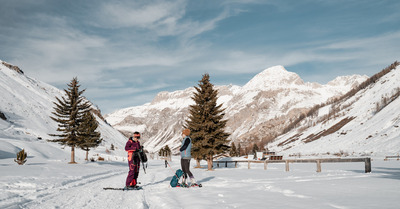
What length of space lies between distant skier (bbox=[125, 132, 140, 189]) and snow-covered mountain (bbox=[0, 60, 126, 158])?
92.9 ft

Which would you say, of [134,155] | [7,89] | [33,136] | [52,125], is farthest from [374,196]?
[7,89]

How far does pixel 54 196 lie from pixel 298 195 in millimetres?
8047

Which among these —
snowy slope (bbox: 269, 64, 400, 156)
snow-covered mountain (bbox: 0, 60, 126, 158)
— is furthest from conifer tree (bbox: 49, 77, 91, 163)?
snowy slope (bbox: 269, 64, 400, 156)

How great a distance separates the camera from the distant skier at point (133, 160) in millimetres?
11493

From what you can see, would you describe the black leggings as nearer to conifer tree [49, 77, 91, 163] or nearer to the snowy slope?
conifer tree [49, 77, 91, 163]

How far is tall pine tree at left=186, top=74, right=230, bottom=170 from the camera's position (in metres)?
26.9

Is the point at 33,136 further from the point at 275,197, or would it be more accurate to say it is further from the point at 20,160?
the point at 275,197

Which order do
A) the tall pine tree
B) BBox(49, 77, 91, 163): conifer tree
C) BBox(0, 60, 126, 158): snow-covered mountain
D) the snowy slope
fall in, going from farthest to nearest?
the snowy slope → BBox(0, 60, 126, 158): snow-covered mountain → BBox(49, 77, 91, 163): conifer tree → the tall pine tree

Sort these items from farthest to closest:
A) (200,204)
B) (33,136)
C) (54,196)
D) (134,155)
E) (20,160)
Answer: (33,136) → (20,160) → (134,155) → (54,196) → (200,204)

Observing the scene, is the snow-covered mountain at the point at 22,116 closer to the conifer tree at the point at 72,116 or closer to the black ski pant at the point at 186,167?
the conifer tree at the point at 72,116

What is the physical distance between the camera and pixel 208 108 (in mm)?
27578

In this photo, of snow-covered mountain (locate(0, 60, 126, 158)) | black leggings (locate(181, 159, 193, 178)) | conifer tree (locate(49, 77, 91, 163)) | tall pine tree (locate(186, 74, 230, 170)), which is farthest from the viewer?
snow-covered mountain (locate(0, 60, 126, 158))

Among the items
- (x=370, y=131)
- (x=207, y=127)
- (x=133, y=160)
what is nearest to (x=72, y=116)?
(x=207, y=127)

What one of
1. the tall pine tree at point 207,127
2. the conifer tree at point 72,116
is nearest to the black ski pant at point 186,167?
the tall pine tree at point 207,127
